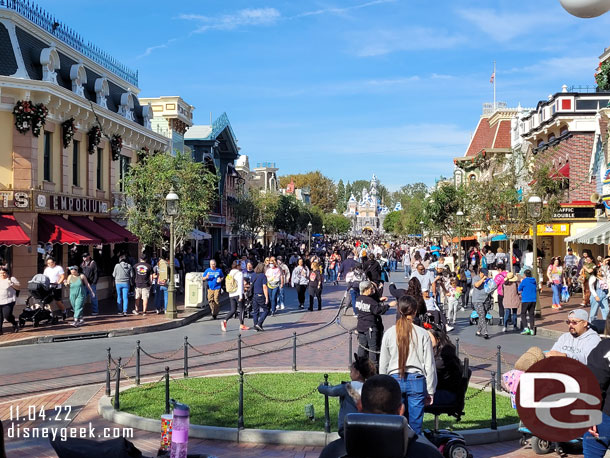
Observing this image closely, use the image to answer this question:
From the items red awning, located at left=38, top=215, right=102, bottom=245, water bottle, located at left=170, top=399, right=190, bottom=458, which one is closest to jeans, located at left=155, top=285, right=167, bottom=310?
red awning, located at left=38, top=215, right=102, bottom=245

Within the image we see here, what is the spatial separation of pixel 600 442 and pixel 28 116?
18.2m

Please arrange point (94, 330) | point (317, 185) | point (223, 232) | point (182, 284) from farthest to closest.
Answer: point (317, 185), point (223, 232), point (182, 284), point (94, 330)

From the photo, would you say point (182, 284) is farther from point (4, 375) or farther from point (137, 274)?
point (4, 375)

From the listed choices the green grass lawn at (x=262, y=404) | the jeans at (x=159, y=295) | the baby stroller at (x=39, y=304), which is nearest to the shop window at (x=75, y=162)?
the jeans at (x=159, y=295)

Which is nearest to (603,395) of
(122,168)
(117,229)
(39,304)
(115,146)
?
(39,304)

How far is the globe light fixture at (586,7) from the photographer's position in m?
3.18

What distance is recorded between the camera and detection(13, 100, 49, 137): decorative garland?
19.1 meters

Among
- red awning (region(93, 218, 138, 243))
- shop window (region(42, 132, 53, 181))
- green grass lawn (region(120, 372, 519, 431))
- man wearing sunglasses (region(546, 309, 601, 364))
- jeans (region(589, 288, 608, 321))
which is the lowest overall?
green grass lawn (region(120, 372, 519, 431))

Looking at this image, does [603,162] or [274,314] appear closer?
[274,314]

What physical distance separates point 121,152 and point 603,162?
2006 cm

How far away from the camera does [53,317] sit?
678 inches

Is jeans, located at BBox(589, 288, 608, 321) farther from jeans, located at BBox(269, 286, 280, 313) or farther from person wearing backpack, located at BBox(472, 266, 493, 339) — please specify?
jeans, located at BBox(269, 286, 280, 313)

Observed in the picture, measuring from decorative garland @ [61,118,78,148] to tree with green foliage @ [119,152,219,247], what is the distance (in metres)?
3.20

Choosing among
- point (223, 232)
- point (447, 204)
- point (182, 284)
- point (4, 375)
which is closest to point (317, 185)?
point (223, 232)
